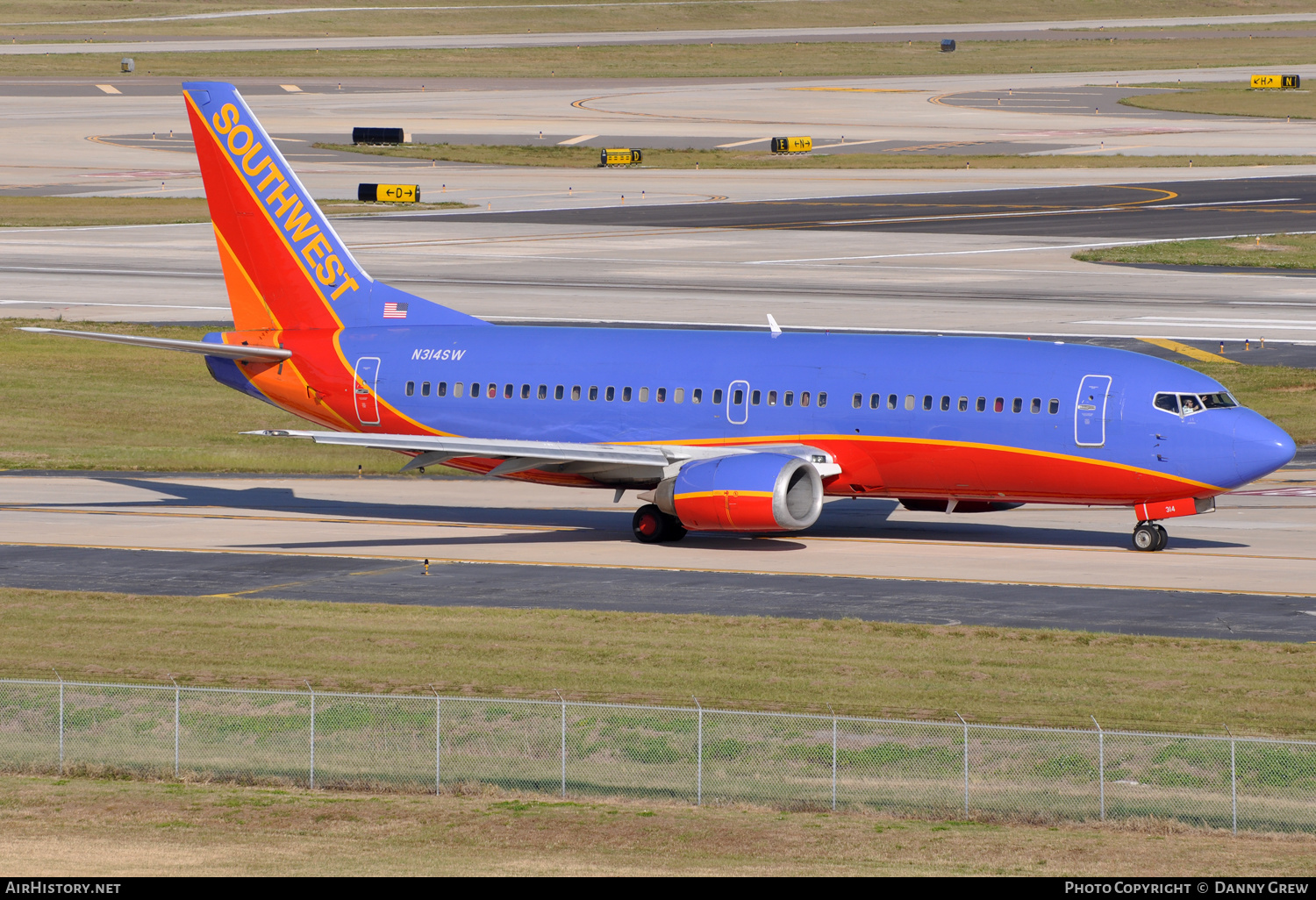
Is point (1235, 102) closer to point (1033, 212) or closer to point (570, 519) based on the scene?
point (1033, 212)

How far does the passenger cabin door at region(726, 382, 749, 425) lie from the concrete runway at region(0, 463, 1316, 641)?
336 centimetres

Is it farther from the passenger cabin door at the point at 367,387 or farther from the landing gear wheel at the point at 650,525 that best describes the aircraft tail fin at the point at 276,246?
the landing gear wheel at the point at 650,525

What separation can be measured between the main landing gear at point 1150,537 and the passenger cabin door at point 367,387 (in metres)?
20.2

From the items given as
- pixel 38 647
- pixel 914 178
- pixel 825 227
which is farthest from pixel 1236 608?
pixel 914 178

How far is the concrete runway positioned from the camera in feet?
130

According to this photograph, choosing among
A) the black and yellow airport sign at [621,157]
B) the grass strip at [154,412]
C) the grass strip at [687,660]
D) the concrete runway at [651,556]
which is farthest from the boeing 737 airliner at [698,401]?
the black and yellow airport sign at [621,157]

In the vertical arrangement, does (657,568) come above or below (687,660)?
above

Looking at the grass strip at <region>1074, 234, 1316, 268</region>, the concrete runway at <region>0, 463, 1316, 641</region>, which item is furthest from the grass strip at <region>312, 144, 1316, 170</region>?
the concrete runway at <region>0, 463, 1316, 641</region>

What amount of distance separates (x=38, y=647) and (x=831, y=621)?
15809mm

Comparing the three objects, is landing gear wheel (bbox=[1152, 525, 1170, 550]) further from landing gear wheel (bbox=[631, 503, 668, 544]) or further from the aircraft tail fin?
the aircraft tail fin

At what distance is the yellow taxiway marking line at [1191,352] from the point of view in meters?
71.6

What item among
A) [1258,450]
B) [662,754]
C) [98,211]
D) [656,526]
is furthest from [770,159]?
[662,754]

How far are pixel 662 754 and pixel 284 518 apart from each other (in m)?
24.3

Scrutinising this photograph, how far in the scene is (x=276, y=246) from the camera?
51.2m
